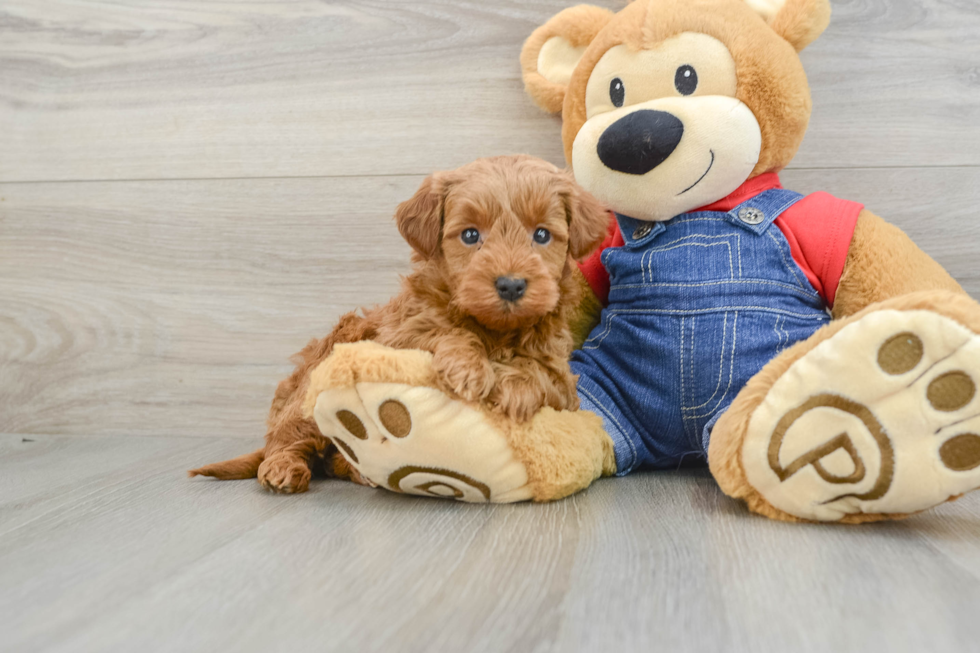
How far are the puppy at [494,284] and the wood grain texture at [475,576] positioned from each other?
16 cm

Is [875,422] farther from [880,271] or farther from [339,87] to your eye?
[339,87]

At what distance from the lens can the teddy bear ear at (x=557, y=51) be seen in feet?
→ 3.82

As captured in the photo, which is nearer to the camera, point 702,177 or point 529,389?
point 529,389

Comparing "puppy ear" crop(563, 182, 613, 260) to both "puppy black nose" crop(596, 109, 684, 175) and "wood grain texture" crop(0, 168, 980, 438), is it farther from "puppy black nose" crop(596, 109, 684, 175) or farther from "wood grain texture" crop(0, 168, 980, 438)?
"wood grain texture" crop(0, 168, 980, 438)

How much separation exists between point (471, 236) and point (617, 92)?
0.36m

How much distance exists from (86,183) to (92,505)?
88 centimetres

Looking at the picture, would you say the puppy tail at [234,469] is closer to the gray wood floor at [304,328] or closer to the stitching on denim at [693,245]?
the gray wood floor at [304,328]

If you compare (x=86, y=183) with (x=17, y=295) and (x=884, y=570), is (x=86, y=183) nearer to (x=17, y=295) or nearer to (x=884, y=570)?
(x=17, y=295)

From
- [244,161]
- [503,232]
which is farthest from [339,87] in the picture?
[503,232]

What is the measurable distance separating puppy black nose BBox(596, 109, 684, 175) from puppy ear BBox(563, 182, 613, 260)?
9 centimetres

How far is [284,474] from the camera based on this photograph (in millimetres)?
1006

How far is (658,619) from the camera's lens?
0.56 m

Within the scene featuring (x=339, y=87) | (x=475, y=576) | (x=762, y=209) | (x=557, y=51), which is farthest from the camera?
(x=339, y=87)

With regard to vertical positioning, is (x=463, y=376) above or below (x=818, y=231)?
below
